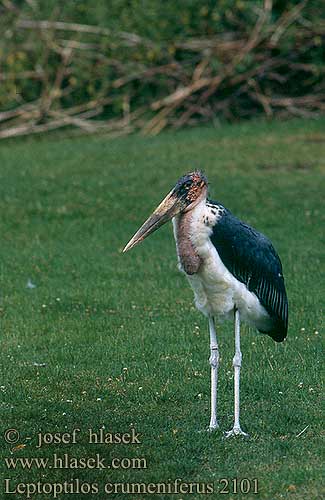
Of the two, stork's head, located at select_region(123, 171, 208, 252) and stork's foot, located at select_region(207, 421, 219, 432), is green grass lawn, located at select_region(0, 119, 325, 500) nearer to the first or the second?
stork's foot, located at select_region(207, 421, 219, 432)

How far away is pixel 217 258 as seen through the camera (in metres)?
6.77

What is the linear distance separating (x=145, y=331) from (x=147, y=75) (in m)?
11.4

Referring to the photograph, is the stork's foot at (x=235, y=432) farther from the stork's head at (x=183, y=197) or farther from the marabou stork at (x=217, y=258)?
the stork's head at (x=183, y=197)

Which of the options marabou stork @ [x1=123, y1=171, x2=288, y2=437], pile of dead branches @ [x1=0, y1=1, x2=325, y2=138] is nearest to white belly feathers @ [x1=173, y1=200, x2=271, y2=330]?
marabou stork @ [x1=123, y1=171, x2=288, y2=437]

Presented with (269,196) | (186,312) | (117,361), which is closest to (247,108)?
(269,196)

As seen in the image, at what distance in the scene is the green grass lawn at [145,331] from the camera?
6.59 m

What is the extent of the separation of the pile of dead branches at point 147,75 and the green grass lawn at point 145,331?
2.89 metres

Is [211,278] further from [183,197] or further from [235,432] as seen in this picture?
[235,432]

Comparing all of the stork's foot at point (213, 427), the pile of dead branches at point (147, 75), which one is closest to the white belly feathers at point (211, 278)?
→ the stork's foot at point (213, 427)

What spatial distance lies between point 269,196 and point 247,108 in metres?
6.70

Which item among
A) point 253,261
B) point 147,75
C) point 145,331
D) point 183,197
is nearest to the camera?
point 183,197

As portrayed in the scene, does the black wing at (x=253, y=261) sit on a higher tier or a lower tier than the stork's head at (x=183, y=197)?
lower

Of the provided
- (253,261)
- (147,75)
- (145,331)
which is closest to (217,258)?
(253,261)

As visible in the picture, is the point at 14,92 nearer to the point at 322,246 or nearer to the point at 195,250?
the point at 322,246
